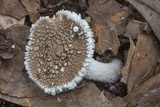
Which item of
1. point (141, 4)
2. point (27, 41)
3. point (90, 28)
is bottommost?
point (27, 41)

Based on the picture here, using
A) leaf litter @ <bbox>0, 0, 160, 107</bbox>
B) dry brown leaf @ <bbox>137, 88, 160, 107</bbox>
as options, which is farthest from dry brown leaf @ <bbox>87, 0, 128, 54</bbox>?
dry brown leaf @ <bbox>137, 88, 160, 107</bbox>

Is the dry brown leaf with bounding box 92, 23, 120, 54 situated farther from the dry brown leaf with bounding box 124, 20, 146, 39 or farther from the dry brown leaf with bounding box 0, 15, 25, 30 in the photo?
the dry brown leaf with bounding box 0, 15, 25, 30

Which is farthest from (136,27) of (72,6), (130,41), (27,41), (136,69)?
(27,41)

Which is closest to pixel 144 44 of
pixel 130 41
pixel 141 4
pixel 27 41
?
pixel 130 41

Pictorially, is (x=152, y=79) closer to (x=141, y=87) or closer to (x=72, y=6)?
(x=141, y=87)

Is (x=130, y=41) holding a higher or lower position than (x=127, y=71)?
higher

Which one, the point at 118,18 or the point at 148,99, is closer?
the point at 148,99

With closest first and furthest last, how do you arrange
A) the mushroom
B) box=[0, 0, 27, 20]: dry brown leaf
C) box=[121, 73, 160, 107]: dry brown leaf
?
the mushroom < box=[121, 73, 160, 107]: dry brown leaf < box=[0, 0, 27, 20]: dry brown leaf
